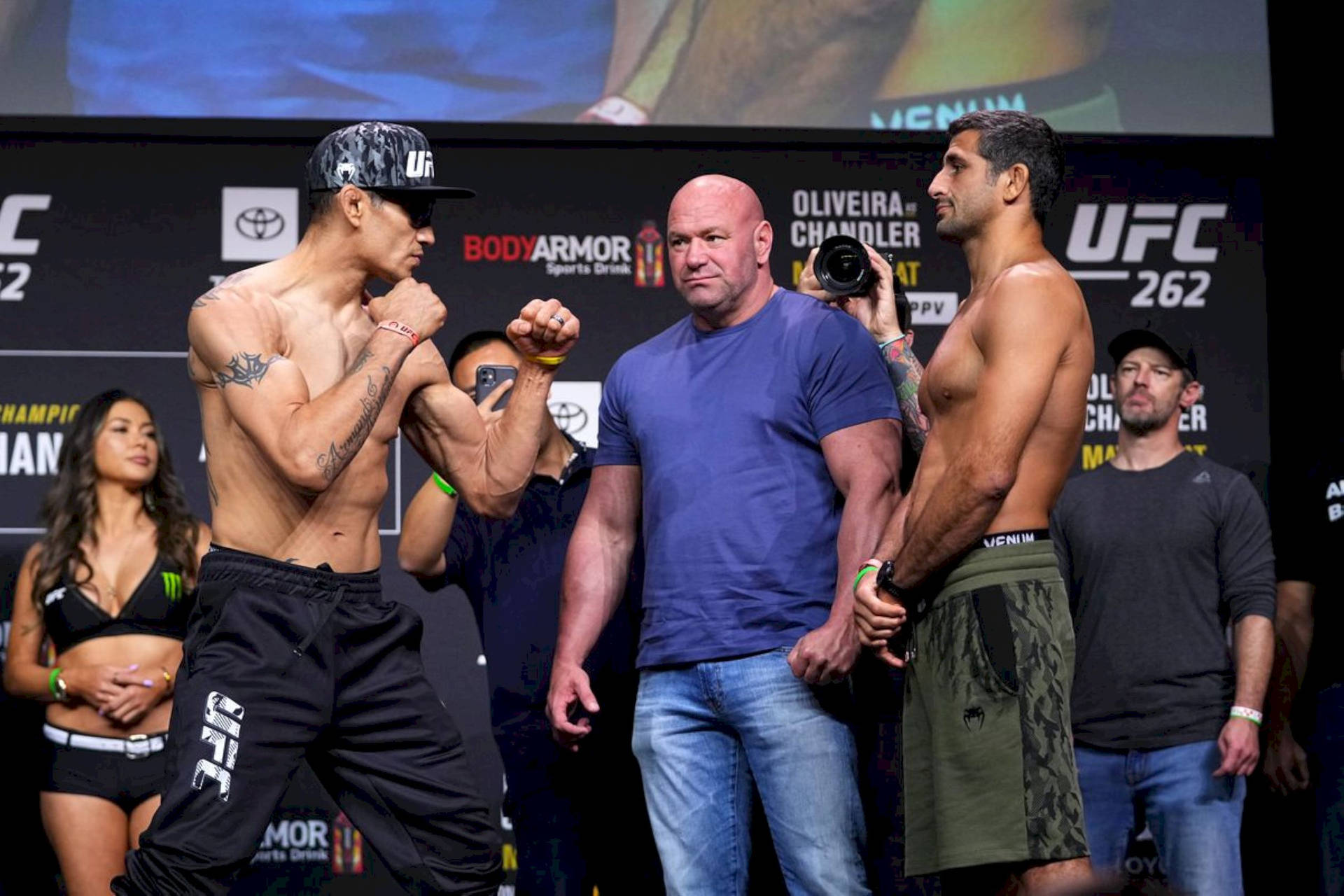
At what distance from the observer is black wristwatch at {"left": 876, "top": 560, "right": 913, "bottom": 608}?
118 inches

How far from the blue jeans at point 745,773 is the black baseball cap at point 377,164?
109cm

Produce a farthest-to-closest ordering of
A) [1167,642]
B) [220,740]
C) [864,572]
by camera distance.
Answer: [1167,642] < [864,572] < [220,740]

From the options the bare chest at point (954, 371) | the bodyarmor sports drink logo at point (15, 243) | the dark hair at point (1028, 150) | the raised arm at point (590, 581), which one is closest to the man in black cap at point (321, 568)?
the raised arm at point (590, 581)

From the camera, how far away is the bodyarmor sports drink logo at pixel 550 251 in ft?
16.9

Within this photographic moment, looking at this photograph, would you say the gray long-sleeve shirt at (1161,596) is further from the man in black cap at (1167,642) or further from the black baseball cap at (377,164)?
the black baseball cap at (377,164)

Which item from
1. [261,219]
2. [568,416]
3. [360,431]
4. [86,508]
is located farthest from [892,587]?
[261,219]

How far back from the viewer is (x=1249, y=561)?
430cm

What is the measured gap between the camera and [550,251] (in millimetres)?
5160

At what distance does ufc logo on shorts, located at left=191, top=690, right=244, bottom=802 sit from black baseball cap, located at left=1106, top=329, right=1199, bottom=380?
2690 mm

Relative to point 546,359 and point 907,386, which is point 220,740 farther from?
point 907,386

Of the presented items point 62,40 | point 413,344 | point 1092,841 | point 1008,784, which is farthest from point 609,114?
point 1008,784

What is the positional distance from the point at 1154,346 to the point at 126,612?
290 centimetres

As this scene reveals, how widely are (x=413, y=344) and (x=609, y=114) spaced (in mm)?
2173

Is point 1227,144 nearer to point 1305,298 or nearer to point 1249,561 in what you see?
point 1305,298
